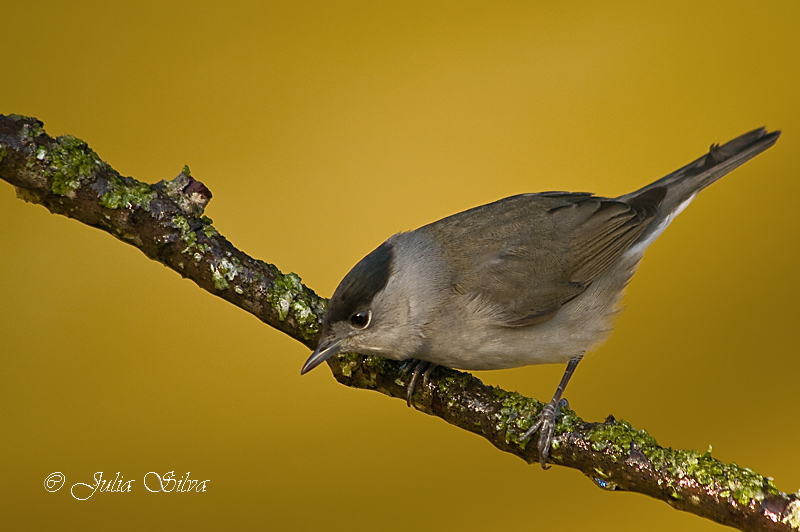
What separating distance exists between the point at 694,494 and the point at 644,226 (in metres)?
1.33

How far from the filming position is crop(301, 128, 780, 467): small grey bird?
2.53 meters

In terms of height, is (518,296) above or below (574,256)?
below

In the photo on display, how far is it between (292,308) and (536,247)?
1.02 metres

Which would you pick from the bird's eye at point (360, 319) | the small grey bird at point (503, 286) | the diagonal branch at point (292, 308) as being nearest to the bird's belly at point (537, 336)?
the small grey bird at point (503, 286)

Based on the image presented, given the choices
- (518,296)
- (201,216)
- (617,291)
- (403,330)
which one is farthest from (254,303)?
(617,291)

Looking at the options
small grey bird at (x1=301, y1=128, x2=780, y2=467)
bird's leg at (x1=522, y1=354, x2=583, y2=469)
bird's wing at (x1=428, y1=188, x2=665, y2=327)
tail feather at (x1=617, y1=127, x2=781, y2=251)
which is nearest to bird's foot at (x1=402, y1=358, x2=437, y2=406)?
small grey bird at (x1=301, y1=128, x2=780, y2=467)

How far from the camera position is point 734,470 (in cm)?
210

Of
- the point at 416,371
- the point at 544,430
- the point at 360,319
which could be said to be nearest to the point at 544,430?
the point at 544,430

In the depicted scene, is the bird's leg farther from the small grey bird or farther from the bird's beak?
the bird's beak

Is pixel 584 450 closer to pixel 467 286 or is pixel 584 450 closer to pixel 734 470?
pixel 734 470

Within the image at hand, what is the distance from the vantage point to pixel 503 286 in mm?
2707

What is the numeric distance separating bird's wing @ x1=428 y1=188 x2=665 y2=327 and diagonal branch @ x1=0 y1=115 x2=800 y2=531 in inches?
14.1

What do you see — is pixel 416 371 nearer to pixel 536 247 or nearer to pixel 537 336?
pixel 537 336

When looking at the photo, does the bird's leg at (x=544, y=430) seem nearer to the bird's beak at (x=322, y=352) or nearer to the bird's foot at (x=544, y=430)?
the bird's foot at (x=544, y=430)
